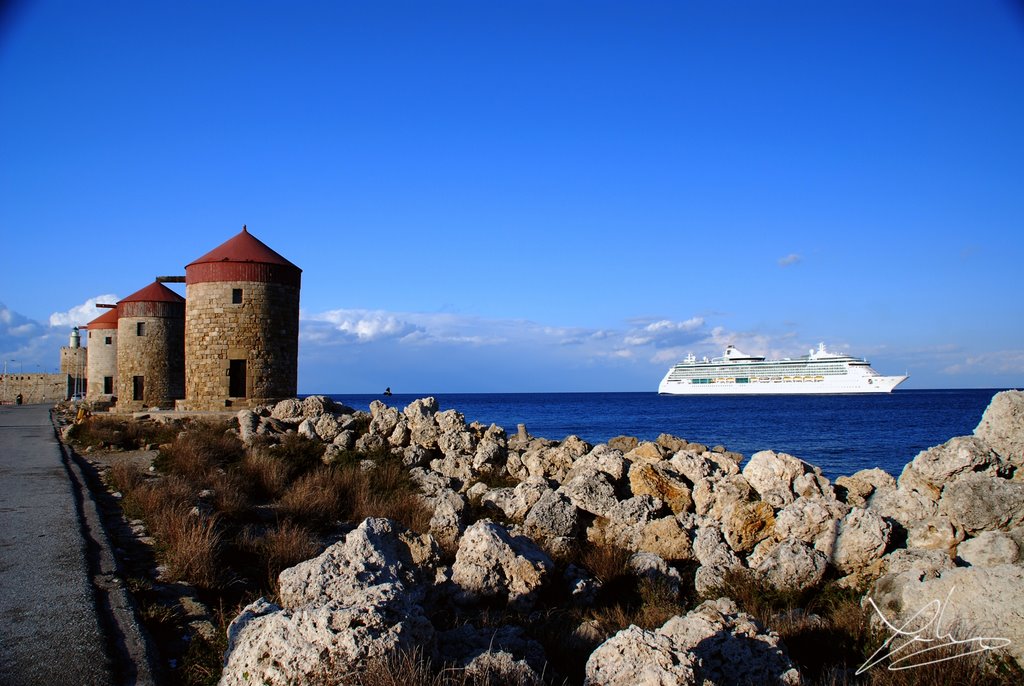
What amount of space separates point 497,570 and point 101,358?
33.3 m

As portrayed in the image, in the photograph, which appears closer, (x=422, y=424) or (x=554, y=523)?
(x=554, y=523)

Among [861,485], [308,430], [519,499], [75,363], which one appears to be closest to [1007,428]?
[861,485]

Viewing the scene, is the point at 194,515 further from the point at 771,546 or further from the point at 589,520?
the point at 771,546

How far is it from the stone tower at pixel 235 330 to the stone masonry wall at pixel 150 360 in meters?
8.38

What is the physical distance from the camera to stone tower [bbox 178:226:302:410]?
19797 millimetres

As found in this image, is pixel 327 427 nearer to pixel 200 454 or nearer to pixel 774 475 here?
pixel 200 454

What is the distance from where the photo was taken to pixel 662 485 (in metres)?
9.16

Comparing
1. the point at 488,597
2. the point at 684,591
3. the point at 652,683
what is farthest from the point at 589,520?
the point at 652,683

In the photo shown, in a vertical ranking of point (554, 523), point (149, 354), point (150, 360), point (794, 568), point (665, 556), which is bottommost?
point (665, 556)

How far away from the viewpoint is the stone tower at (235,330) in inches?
779

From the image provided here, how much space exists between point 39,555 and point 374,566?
3719 mm

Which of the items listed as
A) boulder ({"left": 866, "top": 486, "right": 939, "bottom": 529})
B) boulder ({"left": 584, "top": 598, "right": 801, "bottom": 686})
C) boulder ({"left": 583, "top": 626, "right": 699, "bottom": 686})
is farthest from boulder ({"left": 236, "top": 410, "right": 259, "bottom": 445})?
boulder ({"left": 583, "top": 626, "right": 699, "bottom": 686})

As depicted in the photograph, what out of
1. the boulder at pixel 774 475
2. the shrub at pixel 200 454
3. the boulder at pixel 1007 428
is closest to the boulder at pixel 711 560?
the boulder at pixel 774 475

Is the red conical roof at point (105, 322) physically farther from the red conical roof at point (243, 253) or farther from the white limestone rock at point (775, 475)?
the white limestone rock at point (775, 475)
